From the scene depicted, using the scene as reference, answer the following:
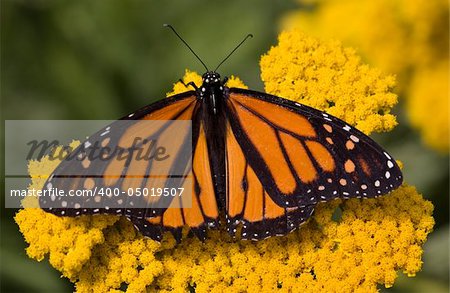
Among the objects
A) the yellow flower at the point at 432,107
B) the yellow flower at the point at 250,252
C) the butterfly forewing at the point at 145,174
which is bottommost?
the yellow flower at the point at 250,252

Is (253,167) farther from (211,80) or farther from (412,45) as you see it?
(412,45)

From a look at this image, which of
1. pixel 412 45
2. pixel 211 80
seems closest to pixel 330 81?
pixel 211 80

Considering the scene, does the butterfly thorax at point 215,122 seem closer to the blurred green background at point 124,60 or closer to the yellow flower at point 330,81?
the yellow flower at point 330,81

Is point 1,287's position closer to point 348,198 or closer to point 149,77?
point 149,77

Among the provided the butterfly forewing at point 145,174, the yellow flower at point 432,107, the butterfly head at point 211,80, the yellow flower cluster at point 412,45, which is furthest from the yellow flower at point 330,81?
the yellow flower at point 432,107

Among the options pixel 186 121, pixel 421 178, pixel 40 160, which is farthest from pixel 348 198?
pixel 421 178

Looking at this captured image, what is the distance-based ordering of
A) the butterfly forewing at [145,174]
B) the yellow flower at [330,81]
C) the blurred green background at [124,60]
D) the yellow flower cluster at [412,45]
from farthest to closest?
1. the blurred green background at [124,60]
2. the yellow flower cluster at [412,45]
3. the yellow flower at [330,81]
4. the butterfly forewing at [145,174]
